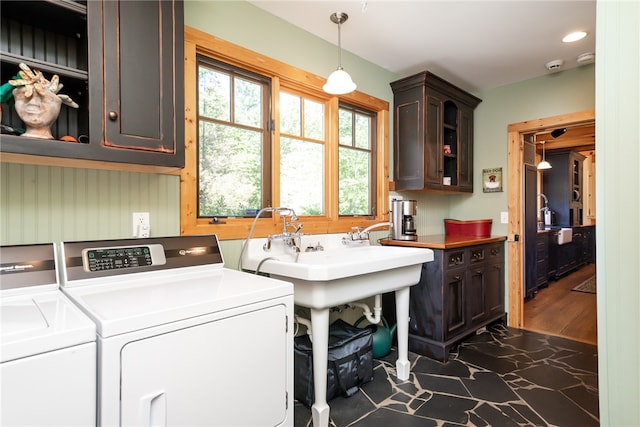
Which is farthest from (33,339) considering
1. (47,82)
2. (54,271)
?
(47,82)

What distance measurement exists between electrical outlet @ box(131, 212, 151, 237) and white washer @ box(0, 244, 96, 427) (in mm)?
658

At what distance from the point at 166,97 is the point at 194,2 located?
2.76 feet

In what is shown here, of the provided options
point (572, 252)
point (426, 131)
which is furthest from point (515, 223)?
point (572, 252)

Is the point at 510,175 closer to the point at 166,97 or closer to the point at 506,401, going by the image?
the point at 506,401

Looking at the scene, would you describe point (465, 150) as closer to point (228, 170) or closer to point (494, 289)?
point (494, 289)

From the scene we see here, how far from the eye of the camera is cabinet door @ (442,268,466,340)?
2748 millimetres

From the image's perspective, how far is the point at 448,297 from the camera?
9.12 ft

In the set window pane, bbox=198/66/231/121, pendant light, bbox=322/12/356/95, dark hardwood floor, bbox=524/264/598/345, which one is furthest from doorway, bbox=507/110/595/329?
window pane, bbox=198/66/231/121

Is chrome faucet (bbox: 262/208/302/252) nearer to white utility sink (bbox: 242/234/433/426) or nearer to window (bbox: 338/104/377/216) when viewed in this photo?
white utility sink (bbox: 242/234/433/426)

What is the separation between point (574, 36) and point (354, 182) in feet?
6.58

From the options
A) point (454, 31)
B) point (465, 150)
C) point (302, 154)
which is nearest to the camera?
point (454, 31)

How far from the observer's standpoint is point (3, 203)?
1395 mm

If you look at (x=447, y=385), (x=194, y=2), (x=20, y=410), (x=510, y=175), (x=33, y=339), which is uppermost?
(x=194, y=2)

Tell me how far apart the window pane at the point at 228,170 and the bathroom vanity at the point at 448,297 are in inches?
54.9
